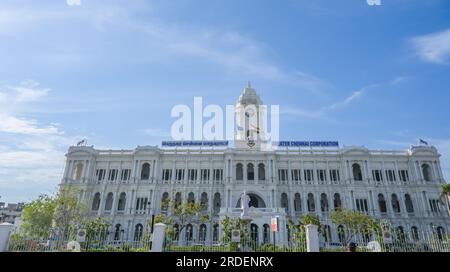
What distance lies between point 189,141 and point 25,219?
26.0 meters

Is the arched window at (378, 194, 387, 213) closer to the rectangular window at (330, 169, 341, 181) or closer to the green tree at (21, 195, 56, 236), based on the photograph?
the rectangular window at (330, 169, 341, 181)

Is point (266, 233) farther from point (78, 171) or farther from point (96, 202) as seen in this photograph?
point (78, 171)

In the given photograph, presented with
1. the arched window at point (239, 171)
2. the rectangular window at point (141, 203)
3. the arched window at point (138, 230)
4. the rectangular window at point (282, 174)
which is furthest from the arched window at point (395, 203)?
the arched window at point (138, 230)

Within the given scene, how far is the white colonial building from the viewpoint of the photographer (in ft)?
145

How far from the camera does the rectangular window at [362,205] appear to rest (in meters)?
44.3

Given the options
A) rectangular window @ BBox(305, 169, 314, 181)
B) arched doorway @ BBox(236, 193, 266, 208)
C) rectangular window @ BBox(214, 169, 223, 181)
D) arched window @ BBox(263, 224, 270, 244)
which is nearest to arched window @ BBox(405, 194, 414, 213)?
rectangular window @ BBox(305, 169, 314, 181)

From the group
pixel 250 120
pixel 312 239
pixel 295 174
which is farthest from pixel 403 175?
pixel 312 239

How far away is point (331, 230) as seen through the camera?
43.5 m

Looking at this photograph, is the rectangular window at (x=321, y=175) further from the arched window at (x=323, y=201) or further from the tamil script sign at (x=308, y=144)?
the tamil script sign at (x=308, y=144)

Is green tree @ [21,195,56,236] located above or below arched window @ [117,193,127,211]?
below

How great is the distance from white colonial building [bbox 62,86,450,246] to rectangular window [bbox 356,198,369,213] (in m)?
0.16

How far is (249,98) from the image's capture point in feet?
192

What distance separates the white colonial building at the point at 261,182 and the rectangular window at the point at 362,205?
0.53 feet
